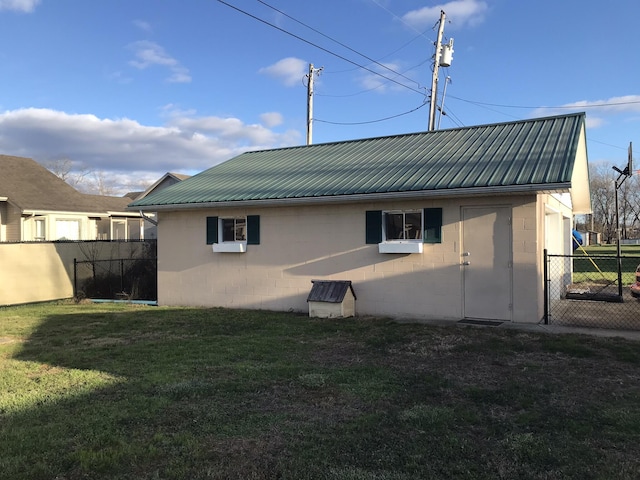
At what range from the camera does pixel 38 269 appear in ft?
47.0

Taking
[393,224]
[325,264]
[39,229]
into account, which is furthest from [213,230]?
[39,229]

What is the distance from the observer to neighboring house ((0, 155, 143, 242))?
1912 centimetres

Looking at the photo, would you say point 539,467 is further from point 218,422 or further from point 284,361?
point 284,361

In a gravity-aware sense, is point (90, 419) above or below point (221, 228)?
below

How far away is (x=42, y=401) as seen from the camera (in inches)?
193

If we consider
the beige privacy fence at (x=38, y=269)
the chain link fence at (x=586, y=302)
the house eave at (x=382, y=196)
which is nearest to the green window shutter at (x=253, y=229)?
the house eave at (x=382, y=196)

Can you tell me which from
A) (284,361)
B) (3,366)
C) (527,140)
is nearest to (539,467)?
(284,361)

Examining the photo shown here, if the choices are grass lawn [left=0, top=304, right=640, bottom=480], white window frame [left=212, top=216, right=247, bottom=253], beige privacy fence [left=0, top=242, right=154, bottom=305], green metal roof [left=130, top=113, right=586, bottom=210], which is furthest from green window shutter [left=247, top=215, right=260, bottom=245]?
beige privacy fence [left=0, top=242, right=154, bottom=305]

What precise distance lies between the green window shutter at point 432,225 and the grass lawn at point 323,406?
192cm

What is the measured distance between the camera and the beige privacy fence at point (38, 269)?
44.8 feet

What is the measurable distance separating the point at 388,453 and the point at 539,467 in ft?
3.49

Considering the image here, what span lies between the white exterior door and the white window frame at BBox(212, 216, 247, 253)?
16.9 ft

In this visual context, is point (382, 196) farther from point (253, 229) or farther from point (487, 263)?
point (253, 229)

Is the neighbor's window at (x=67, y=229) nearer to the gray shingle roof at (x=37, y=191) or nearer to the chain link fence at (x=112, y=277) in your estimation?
the gray shingle roof at (x=37, y=191)
